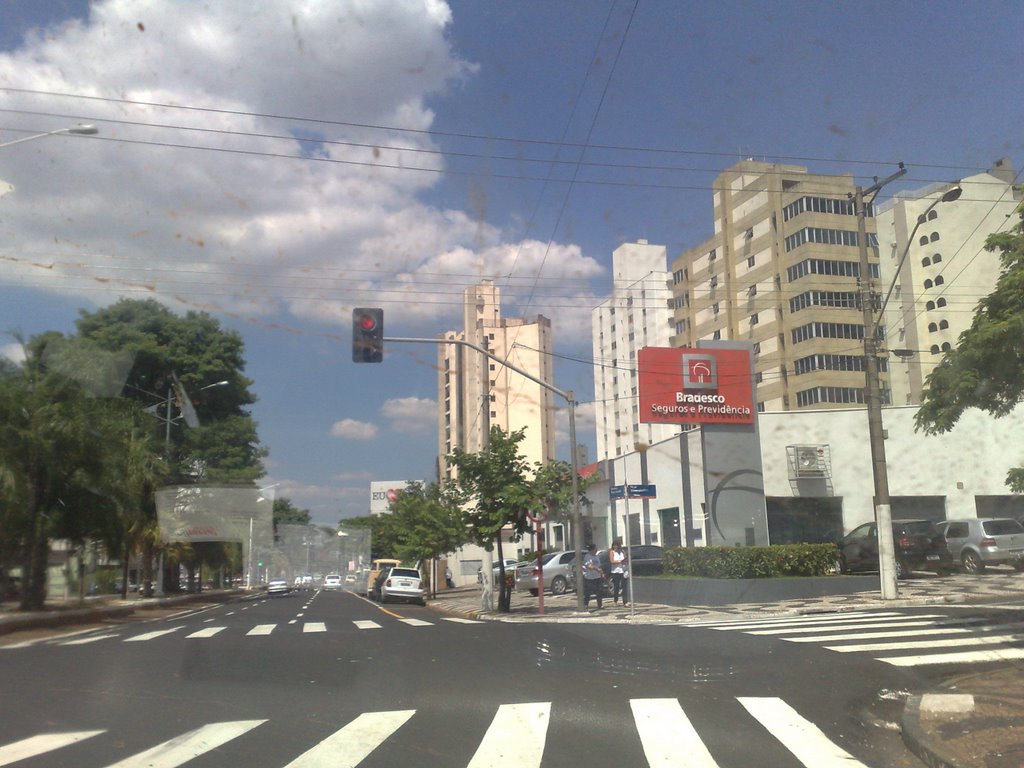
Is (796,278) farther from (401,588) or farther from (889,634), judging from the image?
(889,634)

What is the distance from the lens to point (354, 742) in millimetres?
Answer: 7414

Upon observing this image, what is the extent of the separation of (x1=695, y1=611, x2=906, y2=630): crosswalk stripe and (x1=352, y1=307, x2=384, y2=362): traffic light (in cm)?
794

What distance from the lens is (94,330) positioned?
26.0 metres

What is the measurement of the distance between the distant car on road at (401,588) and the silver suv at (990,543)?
2224 centimetres

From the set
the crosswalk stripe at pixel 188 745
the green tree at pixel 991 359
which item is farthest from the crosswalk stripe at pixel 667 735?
the green tree at pixel 991 359

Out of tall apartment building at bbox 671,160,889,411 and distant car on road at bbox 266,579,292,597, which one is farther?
tall apartment building at bbox 671,160,889,411

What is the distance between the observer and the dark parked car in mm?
25922

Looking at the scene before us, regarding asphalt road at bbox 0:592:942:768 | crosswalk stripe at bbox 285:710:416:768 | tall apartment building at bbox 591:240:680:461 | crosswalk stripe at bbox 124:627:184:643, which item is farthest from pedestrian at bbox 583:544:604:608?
tall apartment building at bbox 591:240:680:461

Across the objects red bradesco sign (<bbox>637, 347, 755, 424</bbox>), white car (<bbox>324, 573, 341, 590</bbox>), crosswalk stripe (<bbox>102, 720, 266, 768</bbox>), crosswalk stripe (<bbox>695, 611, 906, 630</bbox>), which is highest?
red bradesco sign (<bbox>637, 347, 755, 424</bbox>)

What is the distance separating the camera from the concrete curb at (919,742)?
6.44 m

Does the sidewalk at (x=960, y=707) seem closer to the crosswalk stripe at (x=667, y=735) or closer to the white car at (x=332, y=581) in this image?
the crosswalk stripe at (x=667, y=735)

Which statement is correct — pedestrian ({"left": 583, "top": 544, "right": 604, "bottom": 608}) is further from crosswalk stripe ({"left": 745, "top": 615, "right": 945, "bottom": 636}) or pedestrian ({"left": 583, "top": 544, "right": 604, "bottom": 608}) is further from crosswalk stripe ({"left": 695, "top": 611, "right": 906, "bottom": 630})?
crosswalk stripe ({"left": 745, "top": 615, "right": 945, "bottom": 636})

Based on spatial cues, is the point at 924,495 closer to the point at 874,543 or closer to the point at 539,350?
the point at 874,543

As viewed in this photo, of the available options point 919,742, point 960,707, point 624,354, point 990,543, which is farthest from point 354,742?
point 624,354
